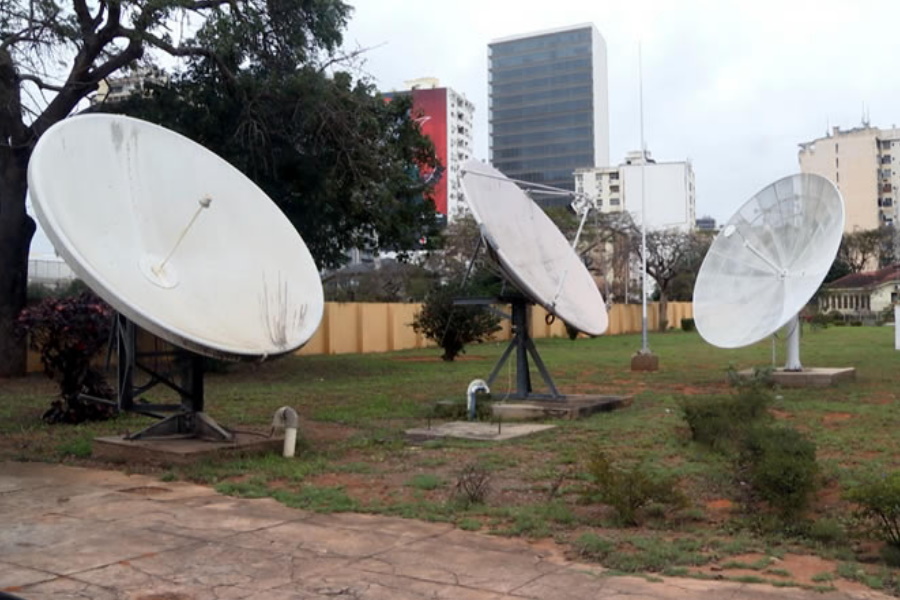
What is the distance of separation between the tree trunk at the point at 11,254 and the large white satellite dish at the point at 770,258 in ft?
49.4

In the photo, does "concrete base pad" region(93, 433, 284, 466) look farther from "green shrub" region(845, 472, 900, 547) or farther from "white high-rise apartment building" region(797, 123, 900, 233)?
"white high-rise apartment building" region(797, 123, 900, 233)

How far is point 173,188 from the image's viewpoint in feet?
33.9

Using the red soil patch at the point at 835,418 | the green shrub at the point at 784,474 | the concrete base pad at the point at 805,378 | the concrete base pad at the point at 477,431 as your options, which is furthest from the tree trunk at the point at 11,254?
the green shrub at the point at 784,474

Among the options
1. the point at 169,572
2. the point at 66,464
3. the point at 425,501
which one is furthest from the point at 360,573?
the point at 66,464

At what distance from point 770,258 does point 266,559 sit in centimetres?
1564

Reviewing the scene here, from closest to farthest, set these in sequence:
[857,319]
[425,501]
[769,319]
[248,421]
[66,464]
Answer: [425,501] → [66,464] → [248,421] → [769,319] → [857,319]

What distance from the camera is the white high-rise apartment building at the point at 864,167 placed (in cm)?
12075

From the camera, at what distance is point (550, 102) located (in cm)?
17988

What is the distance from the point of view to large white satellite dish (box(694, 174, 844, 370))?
1795cm

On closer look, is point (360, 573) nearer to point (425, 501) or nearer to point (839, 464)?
point (425, 501)

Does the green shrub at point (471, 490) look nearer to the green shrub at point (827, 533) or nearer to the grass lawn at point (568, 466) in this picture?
the grass lawn at point (568, 466)

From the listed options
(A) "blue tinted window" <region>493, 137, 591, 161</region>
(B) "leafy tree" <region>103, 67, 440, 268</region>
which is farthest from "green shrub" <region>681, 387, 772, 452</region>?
(A) "blue tinted window" <region>493, 137, 591, 161</region>

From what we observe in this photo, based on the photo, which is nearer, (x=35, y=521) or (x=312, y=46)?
(x=35, y=521)

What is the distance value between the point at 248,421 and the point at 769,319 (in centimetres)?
1007
